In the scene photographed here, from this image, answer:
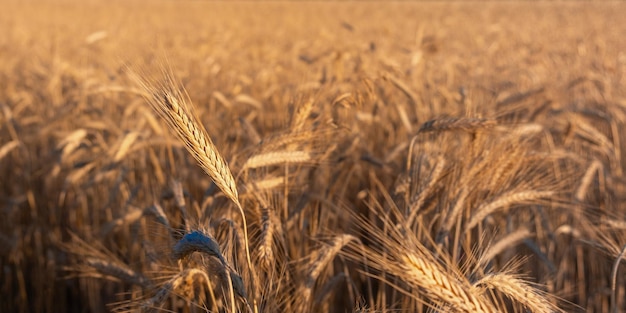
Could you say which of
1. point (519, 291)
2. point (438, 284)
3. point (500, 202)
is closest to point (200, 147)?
point (438, 284)

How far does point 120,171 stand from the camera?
288cm

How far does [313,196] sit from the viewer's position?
2.19m

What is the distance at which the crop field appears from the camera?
4.80 feet

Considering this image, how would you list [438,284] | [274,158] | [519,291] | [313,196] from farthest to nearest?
[313,196]
[274,158]
[519,291]
[438,284]

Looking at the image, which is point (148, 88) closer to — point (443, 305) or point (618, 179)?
point (443, 305)

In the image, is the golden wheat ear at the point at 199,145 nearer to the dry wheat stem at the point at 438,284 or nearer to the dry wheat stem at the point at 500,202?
the dry wheat stem at the point at 438,284

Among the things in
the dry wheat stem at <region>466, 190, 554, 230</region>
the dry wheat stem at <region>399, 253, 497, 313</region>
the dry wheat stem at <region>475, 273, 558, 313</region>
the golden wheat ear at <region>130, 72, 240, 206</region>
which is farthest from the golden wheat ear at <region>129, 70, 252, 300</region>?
the dry wheat stem at <region>466, 190, 554, 230</region>

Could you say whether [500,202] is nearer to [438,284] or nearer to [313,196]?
[313,196]

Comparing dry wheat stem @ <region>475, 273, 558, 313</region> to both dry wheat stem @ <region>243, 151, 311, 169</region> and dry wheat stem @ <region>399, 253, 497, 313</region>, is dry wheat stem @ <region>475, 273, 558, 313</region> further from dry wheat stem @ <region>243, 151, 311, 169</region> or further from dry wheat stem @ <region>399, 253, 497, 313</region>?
dry wheat stem @ <region>243, 151, 311, 169</region>

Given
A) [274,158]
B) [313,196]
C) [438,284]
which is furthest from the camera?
[313,196]

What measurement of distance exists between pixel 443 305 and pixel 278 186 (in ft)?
3.03

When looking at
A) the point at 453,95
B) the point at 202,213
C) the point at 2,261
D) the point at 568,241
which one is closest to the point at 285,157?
the point at 202,213

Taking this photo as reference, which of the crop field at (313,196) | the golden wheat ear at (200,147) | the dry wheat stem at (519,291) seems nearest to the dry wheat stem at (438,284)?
the crop field at (313,196)

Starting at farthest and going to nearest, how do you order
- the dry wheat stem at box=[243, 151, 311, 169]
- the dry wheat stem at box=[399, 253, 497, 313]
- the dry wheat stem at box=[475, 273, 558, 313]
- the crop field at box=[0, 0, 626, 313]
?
1. the dry wheat stem at box=[243, 151, 311, 169]
2. the crop field at box=[0, 0, 626, 313]
3. the dry wheat stem at box=[475, 273, 558, 313]
4. the dry wheat stem at box=[399, 253, 497, 313]
